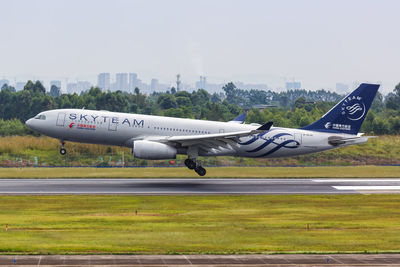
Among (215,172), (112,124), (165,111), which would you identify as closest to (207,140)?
(112,124)

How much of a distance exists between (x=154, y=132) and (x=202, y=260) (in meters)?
25.3

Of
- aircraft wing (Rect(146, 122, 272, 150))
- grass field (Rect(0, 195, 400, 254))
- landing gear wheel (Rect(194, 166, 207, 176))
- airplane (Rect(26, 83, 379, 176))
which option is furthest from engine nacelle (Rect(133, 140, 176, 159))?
grass field (Rect(0, 195, 400, 254))

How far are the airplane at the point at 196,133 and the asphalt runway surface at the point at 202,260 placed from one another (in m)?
21.1

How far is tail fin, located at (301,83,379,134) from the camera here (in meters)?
46.0

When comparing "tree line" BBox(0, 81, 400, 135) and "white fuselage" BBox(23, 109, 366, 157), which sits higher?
"tree line" BBox(0, 81, 400, 135)

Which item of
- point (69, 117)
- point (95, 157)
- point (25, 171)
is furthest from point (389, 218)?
point (95, 157)

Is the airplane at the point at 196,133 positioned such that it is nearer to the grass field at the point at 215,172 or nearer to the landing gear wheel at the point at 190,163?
the landing gear wheel at the point at 190,163

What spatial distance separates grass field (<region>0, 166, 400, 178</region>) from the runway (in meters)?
2.54

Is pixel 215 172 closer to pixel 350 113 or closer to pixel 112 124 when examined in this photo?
pixel 112 124

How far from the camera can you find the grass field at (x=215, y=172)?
47.6 m

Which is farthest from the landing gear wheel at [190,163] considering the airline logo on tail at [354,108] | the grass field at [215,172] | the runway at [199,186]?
the airline logo on tail at [354,108]

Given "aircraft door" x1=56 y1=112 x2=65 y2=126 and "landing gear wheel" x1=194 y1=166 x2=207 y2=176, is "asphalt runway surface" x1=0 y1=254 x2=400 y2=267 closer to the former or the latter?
"aircraft door" x1=56 y1=112 x2=65 y2=126

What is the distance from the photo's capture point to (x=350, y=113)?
46000 millimetres

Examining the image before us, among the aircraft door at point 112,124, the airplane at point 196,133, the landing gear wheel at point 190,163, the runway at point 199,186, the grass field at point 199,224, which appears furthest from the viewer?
the landing gear wheel at point 190,163
